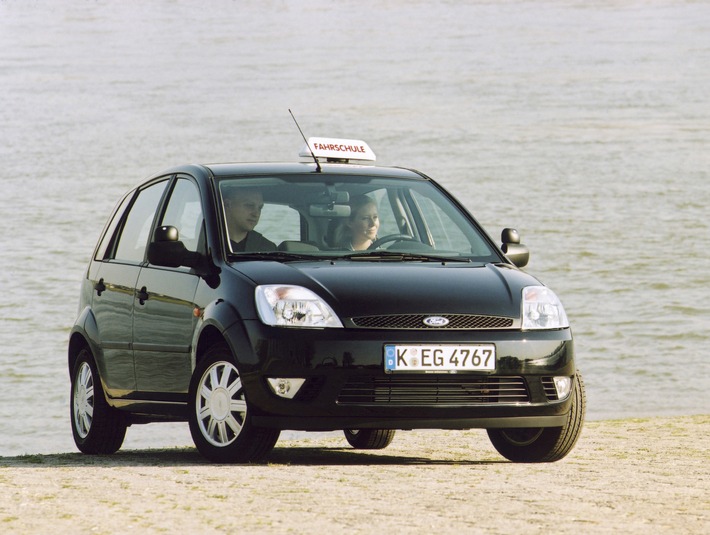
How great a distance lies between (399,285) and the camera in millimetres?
8289

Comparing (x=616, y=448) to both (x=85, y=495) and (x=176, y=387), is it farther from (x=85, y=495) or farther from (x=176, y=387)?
(x=85, y=495)

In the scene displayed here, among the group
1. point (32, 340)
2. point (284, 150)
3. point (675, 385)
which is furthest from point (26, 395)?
point (284, 150)

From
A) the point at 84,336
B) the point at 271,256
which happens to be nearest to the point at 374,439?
the point at 84,336

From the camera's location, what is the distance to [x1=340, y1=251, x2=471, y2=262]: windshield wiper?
880 centimetres

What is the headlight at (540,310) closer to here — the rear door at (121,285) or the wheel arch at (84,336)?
the rear door at (121,285)

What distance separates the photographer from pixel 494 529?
6238mm

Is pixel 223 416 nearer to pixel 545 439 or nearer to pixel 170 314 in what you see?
pixel 170 314

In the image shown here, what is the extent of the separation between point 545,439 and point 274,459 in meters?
1.50

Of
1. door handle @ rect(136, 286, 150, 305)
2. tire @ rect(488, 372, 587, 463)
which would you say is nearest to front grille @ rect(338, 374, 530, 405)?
tire @ rect(488, 372, 587, 463)

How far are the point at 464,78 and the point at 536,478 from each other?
89305mm

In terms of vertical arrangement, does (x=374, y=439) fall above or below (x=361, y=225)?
below

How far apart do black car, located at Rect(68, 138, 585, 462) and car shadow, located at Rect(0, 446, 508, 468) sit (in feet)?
0.92

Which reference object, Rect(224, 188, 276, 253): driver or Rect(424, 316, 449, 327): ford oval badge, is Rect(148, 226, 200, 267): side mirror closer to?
Rect(224, 188, 276, 253): driver

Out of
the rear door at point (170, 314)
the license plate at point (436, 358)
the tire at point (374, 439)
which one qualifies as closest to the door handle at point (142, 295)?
the rear door at point (170, 314)
